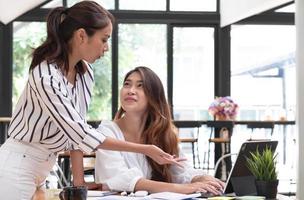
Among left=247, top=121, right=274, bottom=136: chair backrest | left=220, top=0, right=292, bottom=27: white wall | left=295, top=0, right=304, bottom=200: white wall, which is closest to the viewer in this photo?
left=295, top=0, right=304, bottom=200: white wall

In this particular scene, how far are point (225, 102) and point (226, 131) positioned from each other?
45cm

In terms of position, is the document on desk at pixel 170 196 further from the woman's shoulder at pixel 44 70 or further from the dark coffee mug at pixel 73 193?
the woman's shoulder at pixel 44 70

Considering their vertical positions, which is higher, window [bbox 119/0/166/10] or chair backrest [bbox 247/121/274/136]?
window [bbox 119/0/166/10]

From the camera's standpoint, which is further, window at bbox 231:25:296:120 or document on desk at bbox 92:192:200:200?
window at bbox 231:25:296:120

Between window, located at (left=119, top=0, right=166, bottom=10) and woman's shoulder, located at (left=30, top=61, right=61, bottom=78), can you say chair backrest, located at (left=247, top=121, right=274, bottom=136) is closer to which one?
window, located at (left=119, top=0, right=166, bottom=10)

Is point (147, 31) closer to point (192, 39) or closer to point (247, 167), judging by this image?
point (192, 39)

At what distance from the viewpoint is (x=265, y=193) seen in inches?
72.2

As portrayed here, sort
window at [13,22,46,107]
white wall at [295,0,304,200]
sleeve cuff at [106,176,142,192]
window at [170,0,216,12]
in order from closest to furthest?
sleeve cuff at [106,176,142,192]
white wall at [295,0,304,200]
window at [13,22,46,107]
window at [170,0,216,12]

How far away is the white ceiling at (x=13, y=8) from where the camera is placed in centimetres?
778

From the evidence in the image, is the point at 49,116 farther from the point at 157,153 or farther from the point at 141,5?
the point at 141,5

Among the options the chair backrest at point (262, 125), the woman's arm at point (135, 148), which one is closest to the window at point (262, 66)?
the chair backrest at point (262, 125)

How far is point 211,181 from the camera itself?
6.62 ft

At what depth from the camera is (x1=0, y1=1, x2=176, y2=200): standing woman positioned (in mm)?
1589

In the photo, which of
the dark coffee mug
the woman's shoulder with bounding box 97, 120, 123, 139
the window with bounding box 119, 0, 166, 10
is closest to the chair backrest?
the window with bounding box 119, 0, 166, 10
